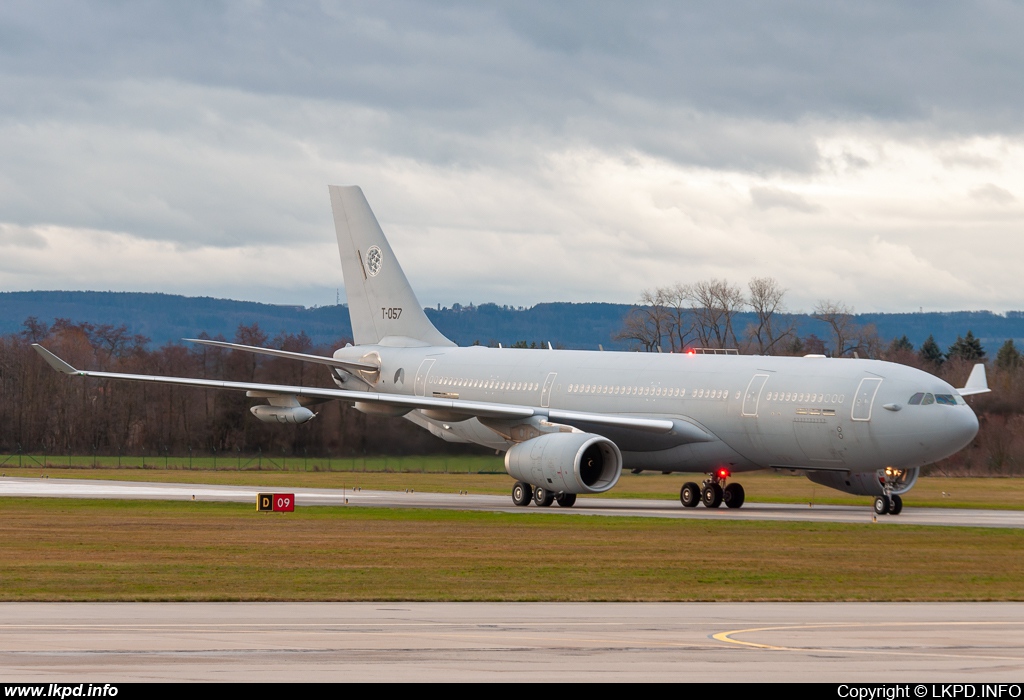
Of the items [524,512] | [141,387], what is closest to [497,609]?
[524,512]

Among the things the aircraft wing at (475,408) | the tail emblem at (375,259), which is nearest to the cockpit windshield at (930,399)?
the aircraft wing at (475,408)

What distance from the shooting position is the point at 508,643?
13859 millimetres

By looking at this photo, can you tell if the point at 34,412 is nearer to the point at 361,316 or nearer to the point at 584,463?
the point at 361,316

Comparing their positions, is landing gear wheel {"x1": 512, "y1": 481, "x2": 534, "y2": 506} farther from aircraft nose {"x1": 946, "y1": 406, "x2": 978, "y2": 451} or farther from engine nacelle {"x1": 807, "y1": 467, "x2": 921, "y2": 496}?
aircraft nose {"x1": 946, "y1": 406, "x2": 978, "y2": 451}

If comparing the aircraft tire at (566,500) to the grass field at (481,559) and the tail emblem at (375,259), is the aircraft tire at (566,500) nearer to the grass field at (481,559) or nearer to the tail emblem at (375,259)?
the grass field at (481,559)

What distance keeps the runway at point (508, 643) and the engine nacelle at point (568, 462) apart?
22.4m

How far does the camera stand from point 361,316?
56688 mm

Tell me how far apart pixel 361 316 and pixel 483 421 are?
12454 mm

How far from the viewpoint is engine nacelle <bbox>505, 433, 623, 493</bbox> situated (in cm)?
4100

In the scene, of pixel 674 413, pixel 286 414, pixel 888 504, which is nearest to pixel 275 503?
pixel 286 414

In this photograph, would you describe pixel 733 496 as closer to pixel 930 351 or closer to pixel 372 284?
pixel 372 284

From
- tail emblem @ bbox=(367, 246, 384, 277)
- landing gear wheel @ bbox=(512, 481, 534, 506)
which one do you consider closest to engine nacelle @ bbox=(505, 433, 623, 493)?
landing gear wheel @ bbox=(512, 481, 534, 506)

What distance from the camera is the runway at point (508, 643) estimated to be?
38.6 ft

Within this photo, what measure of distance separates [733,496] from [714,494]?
72 centimetres
